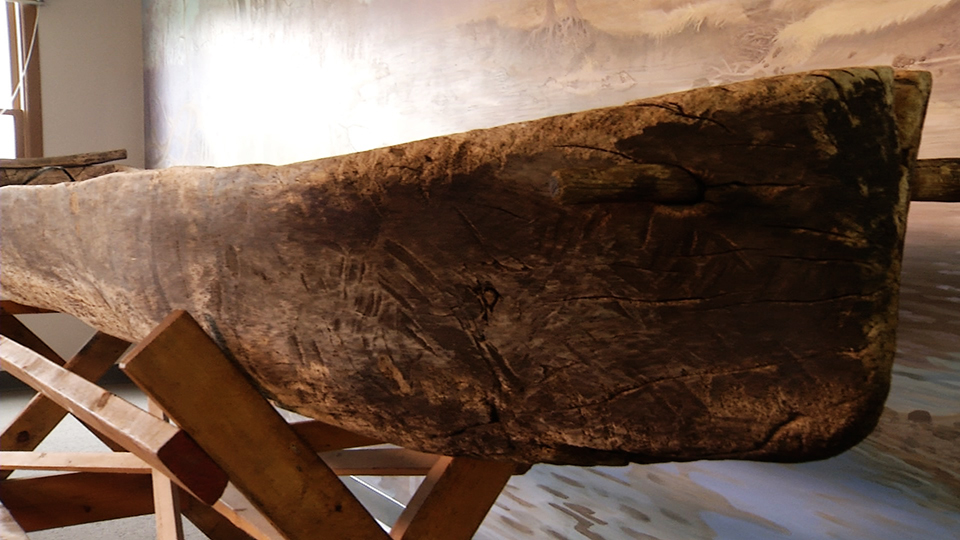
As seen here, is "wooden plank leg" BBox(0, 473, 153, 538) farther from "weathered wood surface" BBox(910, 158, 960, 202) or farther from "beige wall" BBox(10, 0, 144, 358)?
"beige wall" BBox(10, 0, 144, 358)

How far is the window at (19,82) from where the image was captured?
4.28m

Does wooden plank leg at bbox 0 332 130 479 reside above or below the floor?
below

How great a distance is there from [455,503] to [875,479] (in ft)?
2.57

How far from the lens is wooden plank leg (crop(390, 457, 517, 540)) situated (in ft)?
3.55

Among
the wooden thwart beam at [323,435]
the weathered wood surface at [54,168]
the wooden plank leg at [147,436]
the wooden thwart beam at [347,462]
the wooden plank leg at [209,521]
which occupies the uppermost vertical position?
the weathered wood surface at [54,168]

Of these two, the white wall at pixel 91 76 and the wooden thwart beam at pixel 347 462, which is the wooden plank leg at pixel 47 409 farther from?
the white wall at pixel 91 76

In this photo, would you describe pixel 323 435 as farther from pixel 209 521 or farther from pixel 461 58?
pixel 461 58

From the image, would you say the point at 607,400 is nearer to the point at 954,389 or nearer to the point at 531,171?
the point at 531,171

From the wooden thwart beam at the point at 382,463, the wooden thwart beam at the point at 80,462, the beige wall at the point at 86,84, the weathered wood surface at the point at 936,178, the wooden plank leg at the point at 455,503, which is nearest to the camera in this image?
the weathered wood surface at the point at 936,178

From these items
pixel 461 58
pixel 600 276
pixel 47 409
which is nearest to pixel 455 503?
pixel 600 276

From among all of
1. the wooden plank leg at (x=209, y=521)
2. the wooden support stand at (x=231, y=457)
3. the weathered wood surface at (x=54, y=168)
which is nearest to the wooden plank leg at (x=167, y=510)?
the wooden support stand at (x=231, y=457)

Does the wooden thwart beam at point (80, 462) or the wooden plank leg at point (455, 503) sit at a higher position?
the wooden plank leg at point (455, 503)

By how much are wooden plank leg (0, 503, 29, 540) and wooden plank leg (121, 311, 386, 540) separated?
1.00 meters

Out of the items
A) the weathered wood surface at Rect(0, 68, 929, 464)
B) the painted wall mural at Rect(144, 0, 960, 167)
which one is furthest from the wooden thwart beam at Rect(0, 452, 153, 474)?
the painted wall mural at Rect(144, 0, 960, 167)
